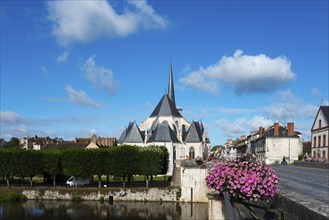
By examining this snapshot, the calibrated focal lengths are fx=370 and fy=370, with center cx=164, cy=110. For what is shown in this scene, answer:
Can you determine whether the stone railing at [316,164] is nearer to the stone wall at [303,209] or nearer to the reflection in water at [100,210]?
the reflection in water at [100,210]

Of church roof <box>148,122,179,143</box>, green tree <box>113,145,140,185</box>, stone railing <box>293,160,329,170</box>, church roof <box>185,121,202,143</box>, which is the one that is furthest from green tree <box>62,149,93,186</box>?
church roof <box>185,121,202,143</box>

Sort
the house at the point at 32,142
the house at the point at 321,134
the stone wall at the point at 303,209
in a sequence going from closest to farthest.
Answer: the stone wall at the point at 303,209, the house at the point at 321,134, the house at the point at 32,142

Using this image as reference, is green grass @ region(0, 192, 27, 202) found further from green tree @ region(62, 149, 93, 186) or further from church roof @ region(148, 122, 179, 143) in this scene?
church roof @ region(148, 122, 179, 143)

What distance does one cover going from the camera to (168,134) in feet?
187

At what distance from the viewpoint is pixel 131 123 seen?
61.8 meters

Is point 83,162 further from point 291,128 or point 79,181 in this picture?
point 291,128

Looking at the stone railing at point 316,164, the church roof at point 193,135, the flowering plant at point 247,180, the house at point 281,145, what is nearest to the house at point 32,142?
the church roof at point 193,135

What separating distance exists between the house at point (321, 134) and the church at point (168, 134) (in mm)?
18483

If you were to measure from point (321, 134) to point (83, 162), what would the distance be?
95.2ft

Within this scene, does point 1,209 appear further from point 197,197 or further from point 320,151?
point 320,151

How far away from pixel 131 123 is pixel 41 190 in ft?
91.5

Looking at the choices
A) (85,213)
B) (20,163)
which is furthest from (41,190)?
(85,213)

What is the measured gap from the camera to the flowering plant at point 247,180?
5.53 m

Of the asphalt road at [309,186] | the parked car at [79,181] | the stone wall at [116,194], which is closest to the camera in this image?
the asphalt road at [309,186]
